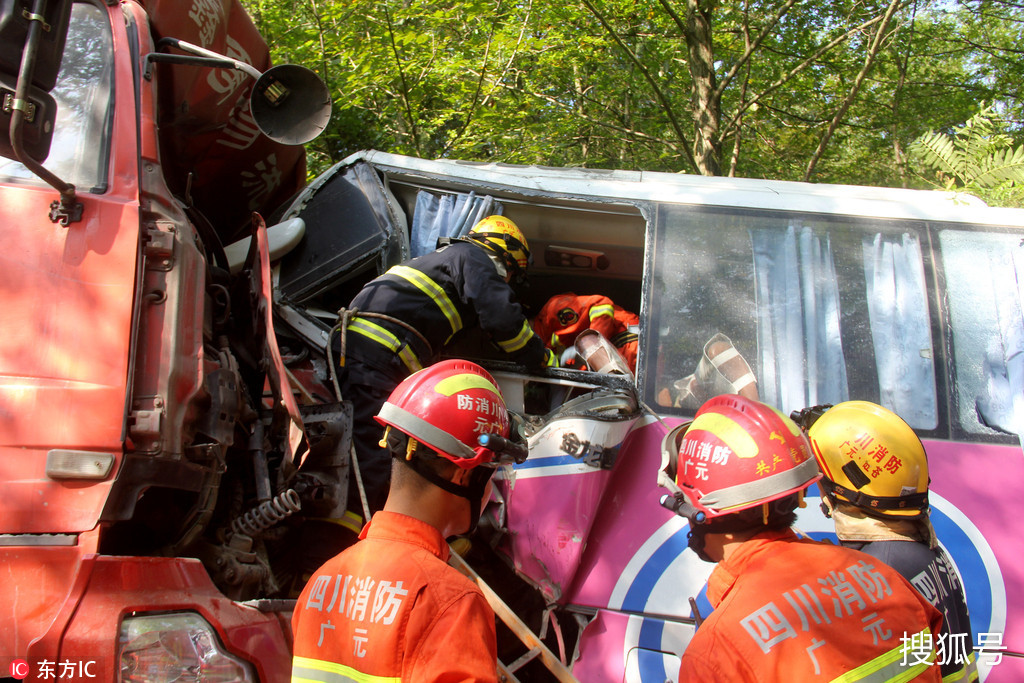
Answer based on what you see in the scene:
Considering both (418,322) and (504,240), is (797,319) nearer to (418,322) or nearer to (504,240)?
(504,240)

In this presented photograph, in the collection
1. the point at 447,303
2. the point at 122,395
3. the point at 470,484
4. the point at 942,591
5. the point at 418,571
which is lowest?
Answer: the point at 942,591

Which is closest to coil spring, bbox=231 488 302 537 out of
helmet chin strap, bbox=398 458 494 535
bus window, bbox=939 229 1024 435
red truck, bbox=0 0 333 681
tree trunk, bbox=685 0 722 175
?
red truck, bbox=0 0 333 681

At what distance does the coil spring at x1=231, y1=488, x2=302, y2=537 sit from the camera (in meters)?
2.38

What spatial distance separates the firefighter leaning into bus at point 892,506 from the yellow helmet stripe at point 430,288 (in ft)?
5.58

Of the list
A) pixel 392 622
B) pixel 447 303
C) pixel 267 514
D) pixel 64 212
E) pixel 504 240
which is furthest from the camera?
pixel 504 240

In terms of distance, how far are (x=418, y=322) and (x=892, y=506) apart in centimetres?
201

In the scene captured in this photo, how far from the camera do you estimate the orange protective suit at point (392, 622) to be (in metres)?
1.55

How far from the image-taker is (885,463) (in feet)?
7.40

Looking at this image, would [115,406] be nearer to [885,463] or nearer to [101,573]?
[101,573]

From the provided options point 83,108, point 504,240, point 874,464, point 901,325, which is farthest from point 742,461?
point 83,108

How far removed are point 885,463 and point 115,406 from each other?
2.28 m

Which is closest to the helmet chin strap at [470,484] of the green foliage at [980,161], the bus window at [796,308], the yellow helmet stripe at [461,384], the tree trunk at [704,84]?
the yellow helmet stripe at [461,384]

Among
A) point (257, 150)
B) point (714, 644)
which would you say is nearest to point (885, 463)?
point (714, 644)

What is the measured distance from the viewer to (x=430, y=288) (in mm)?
3330
